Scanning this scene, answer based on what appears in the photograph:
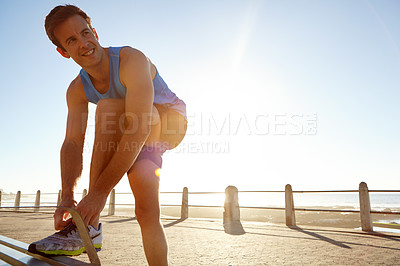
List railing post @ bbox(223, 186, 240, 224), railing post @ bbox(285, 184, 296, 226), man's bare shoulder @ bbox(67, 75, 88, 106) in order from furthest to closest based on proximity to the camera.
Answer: railing post @ bbox(223, 186, 240, 224) → railing post @ bbox(285, 184, 296, 226) → man's bare shoulder @ bbox(67, 75, 88, 106)

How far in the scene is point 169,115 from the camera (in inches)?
71.6

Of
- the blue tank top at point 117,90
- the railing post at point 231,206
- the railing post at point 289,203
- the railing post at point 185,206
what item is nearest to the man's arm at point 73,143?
the blue tank top at point 117,90

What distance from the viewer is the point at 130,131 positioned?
1278mm

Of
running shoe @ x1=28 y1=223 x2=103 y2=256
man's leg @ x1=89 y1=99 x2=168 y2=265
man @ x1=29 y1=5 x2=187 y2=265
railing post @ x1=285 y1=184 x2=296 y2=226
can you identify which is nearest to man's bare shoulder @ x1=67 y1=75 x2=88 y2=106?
man @ x1=29 y1=5 x2=187 y2=265

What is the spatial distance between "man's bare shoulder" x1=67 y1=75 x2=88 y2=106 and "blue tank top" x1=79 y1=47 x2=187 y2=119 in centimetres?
8

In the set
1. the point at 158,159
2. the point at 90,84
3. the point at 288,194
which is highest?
the point at 90,84

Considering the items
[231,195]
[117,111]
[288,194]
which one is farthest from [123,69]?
[231,195]

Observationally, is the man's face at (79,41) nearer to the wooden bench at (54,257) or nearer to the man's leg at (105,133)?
the man's leg at (105,133)

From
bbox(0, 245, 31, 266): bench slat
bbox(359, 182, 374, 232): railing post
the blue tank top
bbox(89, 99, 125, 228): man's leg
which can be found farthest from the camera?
bbox(359, 182, 374, 232): railing post

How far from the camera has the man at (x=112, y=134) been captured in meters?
1.26

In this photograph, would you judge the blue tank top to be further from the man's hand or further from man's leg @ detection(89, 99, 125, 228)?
the man's hand

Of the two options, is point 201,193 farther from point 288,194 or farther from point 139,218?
point 139,218

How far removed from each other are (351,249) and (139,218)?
3.43m

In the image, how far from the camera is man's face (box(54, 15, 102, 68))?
146 cm
